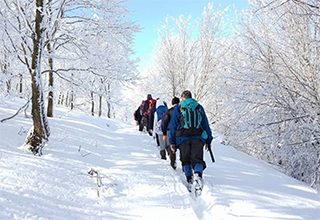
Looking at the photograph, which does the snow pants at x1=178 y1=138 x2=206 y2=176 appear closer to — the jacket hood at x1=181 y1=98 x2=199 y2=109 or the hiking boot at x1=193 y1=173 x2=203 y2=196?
the hiking boot at x1=193 y1=173 x2=203 y2=196

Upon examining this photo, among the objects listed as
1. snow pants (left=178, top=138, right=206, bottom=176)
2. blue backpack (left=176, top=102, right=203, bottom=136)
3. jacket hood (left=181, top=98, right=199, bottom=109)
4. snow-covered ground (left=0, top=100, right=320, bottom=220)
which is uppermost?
Result: jacket hood (left=181, top=98, right=199, bottom=109)

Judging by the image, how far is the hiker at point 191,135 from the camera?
3934 millimetres

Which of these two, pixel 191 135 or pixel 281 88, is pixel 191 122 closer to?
pixel 191 135

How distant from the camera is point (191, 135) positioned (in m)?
3.95

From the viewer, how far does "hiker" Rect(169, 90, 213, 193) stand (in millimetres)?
3934

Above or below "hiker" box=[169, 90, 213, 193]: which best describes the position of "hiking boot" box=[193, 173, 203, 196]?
below

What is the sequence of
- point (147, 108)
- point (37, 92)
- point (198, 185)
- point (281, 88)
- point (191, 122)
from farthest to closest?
1. point (147, 108)
2. point (281, 88)
3. point (37, 92)
4. point (191, 122)
5. point (198, 185)

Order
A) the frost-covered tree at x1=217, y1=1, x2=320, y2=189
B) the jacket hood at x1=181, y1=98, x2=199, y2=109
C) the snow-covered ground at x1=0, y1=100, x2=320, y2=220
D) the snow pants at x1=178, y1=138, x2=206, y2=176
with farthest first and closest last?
the frost-covered tree at x1=217, y1=1, x2=320, y2=189 → the jacket hood at x1=181, y1=98, x2=199, y2=109 → the snow pants at x1=178, y1=138, x2=206, y2=176 → the snow-covered ground at x1=0, y1=100, x2=320, y2=220

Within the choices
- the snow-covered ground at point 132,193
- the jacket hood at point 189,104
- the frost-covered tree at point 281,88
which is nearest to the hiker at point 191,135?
the jacket hood at point 189,104

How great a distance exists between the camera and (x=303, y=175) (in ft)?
21.9

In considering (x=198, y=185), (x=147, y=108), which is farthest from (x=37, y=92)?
(x=147, y=108)

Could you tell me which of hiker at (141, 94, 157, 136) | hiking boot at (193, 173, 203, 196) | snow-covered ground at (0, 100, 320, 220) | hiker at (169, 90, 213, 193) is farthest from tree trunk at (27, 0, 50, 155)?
hiker at (141, 94, 157, 136)

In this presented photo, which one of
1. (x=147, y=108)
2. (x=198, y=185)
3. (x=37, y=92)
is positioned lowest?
(x=198, y=185)

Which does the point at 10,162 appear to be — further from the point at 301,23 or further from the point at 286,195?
the point at 301,23
